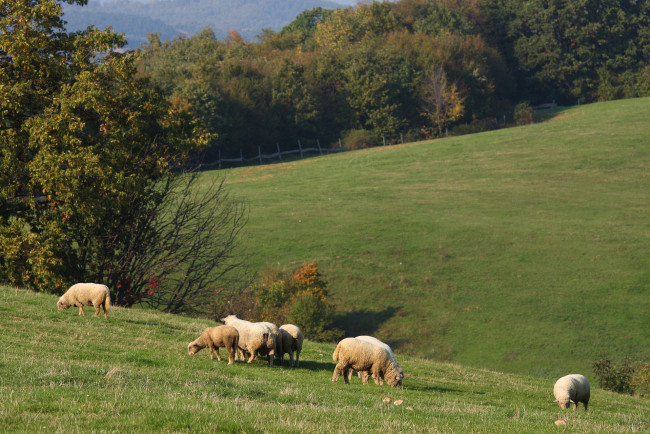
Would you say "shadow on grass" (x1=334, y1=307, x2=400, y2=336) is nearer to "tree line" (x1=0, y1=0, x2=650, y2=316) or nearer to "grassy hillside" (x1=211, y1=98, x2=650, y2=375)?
"grassy hillside" (x1=211, y1=98, x2=650, y2=375)

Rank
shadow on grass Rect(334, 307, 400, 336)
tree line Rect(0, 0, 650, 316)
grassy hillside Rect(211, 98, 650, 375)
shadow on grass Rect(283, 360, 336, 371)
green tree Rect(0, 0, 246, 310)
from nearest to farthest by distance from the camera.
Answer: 1. shadow on grass Rect(283, 360, 336, 371)
2. green tree Rect(0, 0, 246, 310)
3. tree line Rect(0, 0, 650, 316)
4. grassy hillside Rect(211, 98, 650, 375)
5. shadow on grass Rect(334, 307, 400, 336)

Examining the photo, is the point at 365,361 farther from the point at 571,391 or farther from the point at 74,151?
the point at 74,151

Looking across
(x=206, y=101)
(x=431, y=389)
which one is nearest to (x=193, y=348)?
(x=431, y=389)

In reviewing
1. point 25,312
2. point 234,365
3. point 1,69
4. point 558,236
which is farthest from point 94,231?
point 558,236

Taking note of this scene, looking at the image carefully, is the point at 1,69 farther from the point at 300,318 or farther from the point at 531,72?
the point at 531,72

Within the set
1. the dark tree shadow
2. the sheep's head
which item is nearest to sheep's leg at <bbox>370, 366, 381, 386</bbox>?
the dark tree shadow

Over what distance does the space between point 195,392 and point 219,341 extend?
212 inches

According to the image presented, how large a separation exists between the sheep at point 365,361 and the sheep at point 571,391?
470 cm

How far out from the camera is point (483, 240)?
61.6 metres

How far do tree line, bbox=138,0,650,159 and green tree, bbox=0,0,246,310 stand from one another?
183 feet

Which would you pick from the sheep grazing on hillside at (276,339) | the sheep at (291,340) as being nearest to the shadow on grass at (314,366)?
the sheep at (291,340)

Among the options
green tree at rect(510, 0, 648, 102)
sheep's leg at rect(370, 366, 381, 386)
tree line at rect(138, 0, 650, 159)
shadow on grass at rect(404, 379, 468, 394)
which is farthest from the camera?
green tree at rect(510, 0, 648, 102)

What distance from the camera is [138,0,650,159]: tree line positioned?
109500mm

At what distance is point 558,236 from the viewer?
6209cm
